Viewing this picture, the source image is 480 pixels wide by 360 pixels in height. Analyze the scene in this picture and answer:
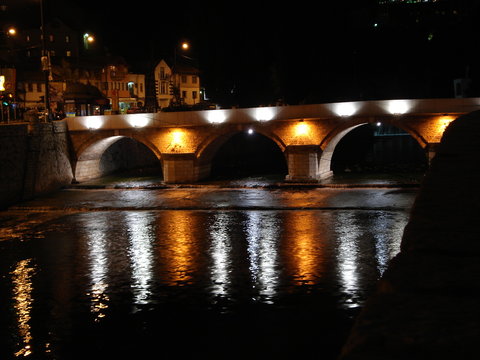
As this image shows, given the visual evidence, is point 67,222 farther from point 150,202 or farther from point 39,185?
point 39,185

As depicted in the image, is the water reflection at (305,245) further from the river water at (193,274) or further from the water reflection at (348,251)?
the water reflection at (348,251)

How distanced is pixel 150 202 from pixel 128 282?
13.4 m

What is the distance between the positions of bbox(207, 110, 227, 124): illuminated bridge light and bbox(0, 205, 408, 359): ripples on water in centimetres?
1037

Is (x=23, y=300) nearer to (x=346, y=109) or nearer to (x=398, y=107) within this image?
(x=346, y=109)

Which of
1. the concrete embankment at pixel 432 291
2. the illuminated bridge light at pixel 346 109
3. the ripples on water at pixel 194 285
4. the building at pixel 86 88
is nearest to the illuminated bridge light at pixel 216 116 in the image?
the illuminated bridge light at pixel 346 109

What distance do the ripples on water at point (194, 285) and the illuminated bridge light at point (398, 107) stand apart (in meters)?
8.47

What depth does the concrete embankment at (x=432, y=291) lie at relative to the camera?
7.18 feet

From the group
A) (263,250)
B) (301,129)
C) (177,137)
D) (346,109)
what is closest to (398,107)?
(346,109)

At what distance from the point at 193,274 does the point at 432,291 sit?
12.0 m

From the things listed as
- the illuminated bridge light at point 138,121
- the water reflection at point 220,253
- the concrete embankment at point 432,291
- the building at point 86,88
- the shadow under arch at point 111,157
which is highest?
the building at point 86,88

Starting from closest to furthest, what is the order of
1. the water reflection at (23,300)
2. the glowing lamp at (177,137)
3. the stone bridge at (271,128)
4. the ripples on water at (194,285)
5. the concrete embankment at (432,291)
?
the concrete embankment at (432,291)
the ripples on water at (194,285)
the water reflection at (23,300)
the stone bridge at (271,128)
the glowing lamp at (177,137)

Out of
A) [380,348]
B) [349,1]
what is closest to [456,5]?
[349,1]

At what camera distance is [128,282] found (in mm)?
13891

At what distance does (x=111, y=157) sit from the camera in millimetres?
38594
